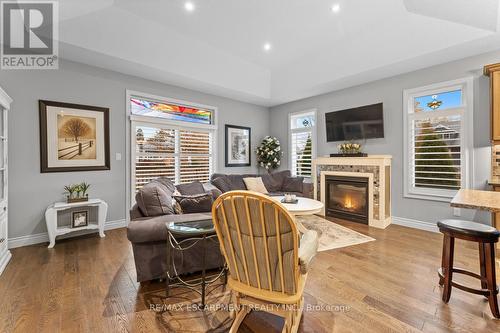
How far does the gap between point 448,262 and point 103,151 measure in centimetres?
482

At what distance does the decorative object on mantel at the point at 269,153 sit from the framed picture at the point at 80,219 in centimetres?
407

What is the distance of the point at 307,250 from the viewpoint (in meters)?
1.48

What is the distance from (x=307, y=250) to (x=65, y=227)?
12.3 ft

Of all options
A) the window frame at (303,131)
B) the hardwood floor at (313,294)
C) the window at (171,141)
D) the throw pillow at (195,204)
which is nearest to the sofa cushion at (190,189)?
the throw pillow at (195,204)

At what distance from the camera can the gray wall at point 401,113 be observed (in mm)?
3416

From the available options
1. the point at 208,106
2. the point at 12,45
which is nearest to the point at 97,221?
the point at 12,45

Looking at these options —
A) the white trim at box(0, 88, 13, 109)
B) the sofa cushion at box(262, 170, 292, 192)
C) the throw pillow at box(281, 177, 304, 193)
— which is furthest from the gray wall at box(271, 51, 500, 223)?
the white trim at box(0, 88, 13, 109)

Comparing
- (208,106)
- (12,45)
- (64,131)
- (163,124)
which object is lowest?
(64,131)

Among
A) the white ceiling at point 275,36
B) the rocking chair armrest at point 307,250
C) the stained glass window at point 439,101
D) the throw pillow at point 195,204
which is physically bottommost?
the rocking chair armrest at point 307,250

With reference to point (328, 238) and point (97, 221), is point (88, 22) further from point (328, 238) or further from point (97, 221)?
point (328, 238)

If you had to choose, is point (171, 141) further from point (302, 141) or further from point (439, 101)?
point (439, 101)

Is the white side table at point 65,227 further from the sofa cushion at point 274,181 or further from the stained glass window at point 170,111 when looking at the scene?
the sofa cushion at point 274,181

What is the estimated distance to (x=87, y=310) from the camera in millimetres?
1869

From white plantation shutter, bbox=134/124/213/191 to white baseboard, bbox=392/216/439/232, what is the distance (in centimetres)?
400
